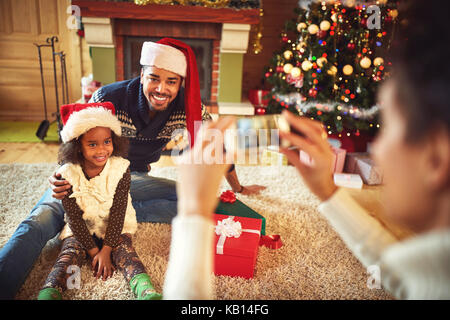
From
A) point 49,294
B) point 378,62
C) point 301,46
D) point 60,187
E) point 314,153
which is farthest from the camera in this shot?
point 301,46

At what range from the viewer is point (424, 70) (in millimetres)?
331

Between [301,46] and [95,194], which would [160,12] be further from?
[95,194]

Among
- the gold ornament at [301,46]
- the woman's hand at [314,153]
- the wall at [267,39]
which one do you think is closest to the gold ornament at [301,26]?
the gold ornament at [301,46]

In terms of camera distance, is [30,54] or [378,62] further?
[30,54]

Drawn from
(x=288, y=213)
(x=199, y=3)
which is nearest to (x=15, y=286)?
(x=288, y=213)

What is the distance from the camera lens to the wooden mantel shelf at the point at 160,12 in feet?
10.3

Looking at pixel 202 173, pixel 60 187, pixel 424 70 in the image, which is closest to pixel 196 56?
pixel 60 187

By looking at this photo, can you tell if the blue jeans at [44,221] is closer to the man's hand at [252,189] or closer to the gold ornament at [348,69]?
the man's hand at [252,189]

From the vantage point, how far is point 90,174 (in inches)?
62.1

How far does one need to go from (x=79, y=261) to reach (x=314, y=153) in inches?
49.6

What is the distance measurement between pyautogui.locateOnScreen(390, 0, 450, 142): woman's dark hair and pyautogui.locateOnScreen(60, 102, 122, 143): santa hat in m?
1.35

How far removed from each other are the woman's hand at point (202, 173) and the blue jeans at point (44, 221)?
1.08 metres

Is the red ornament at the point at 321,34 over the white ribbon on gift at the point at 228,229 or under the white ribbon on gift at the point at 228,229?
over

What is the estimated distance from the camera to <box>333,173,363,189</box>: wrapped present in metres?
2.57
